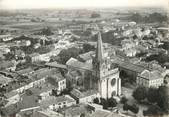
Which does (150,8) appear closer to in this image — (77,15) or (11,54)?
(77,15)

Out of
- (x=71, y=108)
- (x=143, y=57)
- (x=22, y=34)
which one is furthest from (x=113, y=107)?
(x=143, y=57)

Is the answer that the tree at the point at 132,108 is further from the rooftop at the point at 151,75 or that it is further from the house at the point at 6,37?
the house at the point at 6,37

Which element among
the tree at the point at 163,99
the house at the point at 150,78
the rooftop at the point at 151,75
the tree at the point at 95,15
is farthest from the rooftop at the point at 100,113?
the tree at the point at 95,15

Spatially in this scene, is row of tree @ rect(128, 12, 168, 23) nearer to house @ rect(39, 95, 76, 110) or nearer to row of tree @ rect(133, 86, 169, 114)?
row of tree @ rect(133, 86, 169, 114)

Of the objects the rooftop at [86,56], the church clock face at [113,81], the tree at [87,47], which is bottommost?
the church clock face at [113,81]

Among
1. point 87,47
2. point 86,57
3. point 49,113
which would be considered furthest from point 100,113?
point 87,47

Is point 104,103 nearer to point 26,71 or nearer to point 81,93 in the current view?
point 81,93
